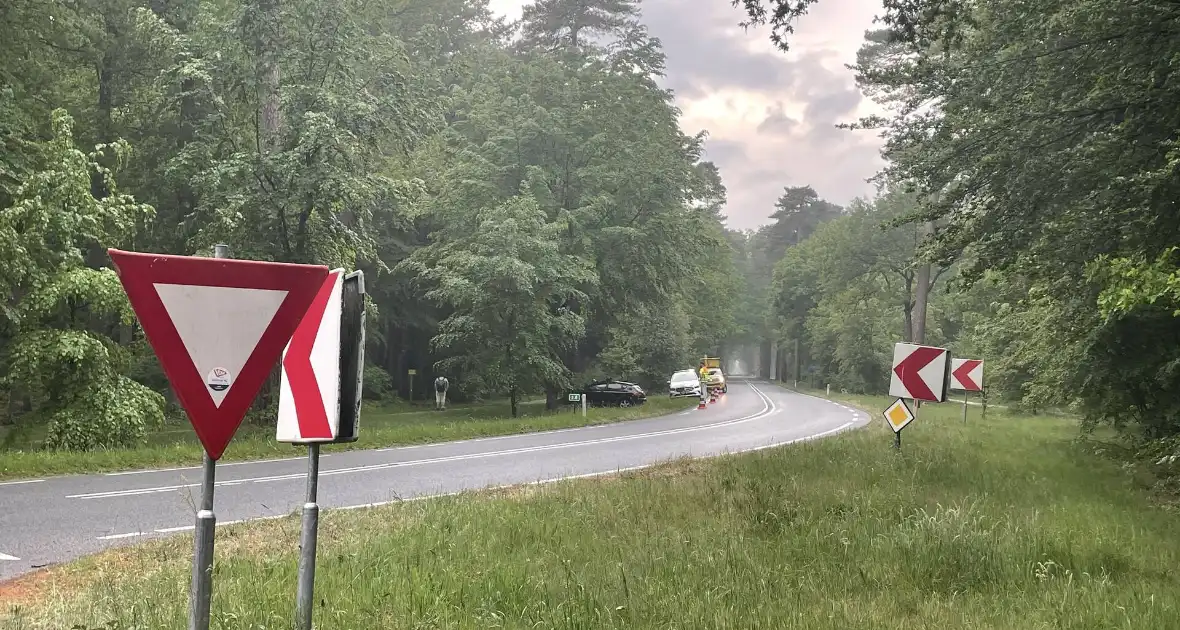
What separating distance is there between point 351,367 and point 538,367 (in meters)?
21.8

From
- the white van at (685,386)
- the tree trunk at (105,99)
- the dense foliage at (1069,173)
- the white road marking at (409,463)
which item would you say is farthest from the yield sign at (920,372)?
the white van at (685,386)

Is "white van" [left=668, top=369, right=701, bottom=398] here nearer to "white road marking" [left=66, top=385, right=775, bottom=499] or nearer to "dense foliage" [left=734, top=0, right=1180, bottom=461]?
"white road marking" [left=66, top=385, right=775, bottom=499]

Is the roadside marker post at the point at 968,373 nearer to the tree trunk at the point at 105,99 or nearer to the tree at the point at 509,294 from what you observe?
the tree at the point at 509,294

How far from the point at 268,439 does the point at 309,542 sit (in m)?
14.2

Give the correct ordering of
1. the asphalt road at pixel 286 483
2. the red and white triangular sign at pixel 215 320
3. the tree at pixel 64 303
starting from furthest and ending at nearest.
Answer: the tree at pixel 64 303, the asphalt road at pixel 286 483, the red and white triangular sign at pixel 215 320

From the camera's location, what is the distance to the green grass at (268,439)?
11602mm

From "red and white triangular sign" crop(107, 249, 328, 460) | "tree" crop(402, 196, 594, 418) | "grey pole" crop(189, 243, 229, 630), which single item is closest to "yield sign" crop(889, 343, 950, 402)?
"red and white triangular sign" crop(107, 249, 328, 460)

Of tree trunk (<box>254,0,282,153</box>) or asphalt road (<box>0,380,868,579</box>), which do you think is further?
tree trunk (<box>254,0,282,153</box>)

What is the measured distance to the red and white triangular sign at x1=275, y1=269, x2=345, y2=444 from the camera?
8.98ft

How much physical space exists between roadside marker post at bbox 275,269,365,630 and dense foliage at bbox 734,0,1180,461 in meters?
6.77

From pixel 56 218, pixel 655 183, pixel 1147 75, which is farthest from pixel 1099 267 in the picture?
pixel 655 183

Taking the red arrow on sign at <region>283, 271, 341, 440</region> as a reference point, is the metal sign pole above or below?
below

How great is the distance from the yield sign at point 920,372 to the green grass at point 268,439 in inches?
409

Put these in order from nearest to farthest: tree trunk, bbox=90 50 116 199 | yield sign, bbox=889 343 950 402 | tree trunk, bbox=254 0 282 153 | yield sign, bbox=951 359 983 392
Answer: yield sign, bbox=889 343 950 402, yield sign, bbox=951 359 983 392, tree trunk, bbox=254 0 282 153, tree trunk, bbox=90 50 116 199
